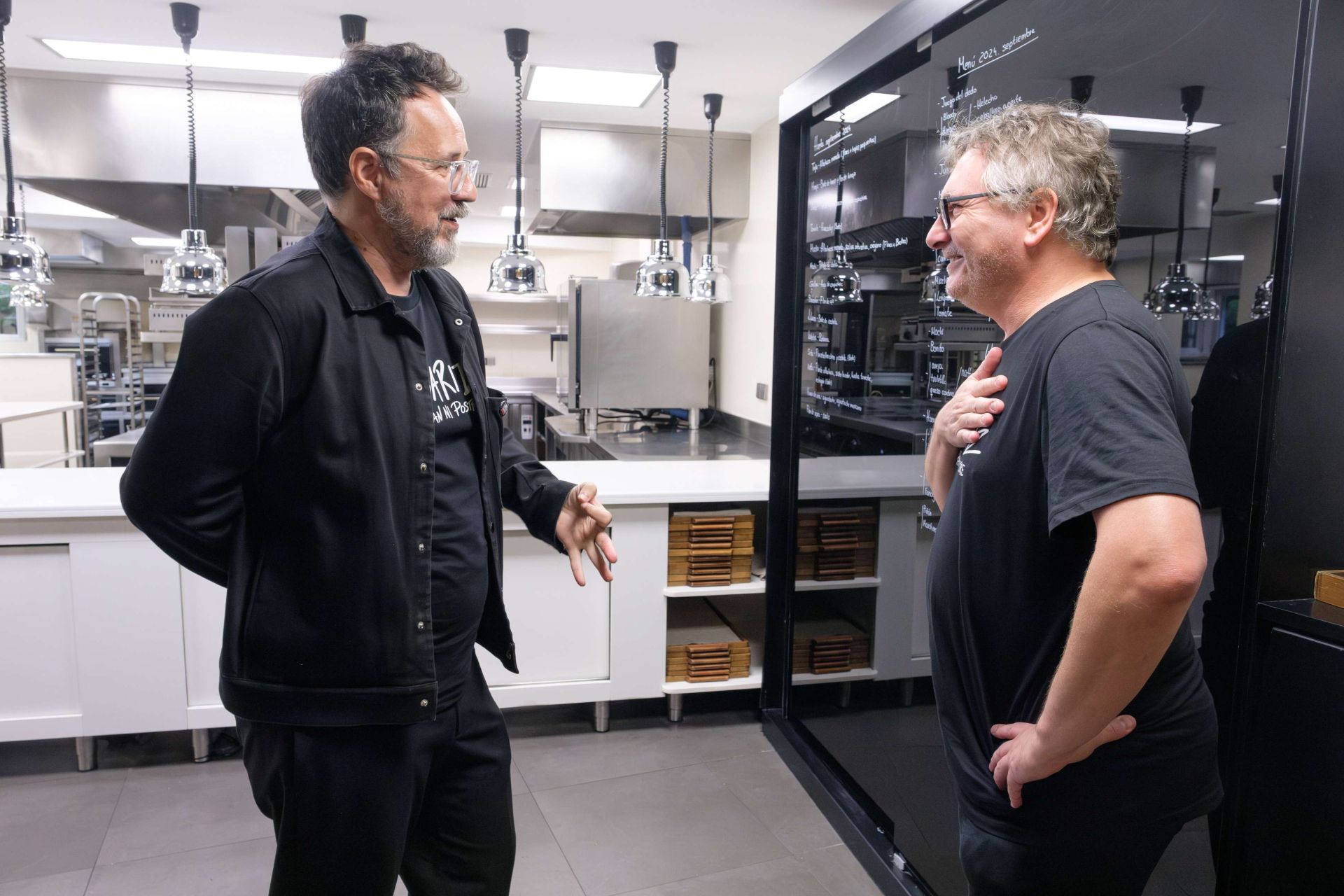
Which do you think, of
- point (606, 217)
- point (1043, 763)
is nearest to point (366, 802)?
point (1043, 763)

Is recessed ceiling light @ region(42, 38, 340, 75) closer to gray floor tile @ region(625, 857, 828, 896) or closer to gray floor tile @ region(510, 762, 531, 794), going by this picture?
gray floor tile @ region(510, 762, 531, 794)

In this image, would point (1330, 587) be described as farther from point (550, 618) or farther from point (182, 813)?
point (182, 813)

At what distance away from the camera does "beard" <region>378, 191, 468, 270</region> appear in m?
1.32

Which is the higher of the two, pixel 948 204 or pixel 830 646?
pixel 948 204

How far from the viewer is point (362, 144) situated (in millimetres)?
1299

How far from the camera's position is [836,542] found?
2592 millimetres

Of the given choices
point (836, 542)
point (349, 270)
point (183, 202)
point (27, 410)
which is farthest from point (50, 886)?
point (27, 410)

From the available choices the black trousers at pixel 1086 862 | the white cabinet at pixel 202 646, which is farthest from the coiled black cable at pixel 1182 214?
the white cabinet at pixel 202 646

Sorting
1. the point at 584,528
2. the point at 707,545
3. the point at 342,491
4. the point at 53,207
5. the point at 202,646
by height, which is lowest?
the point at 202,646

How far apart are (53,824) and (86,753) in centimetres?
31

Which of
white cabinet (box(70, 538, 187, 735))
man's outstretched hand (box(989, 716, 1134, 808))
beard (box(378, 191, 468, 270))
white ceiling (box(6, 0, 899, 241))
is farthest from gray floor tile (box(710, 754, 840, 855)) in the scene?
white ceiling (box(6, 0, 899, 241))

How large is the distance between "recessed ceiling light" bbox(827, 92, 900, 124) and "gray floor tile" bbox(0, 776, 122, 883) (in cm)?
276

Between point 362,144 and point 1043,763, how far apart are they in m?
1.27

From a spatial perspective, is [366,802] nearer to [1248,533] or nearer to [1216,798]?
[1216,798]
